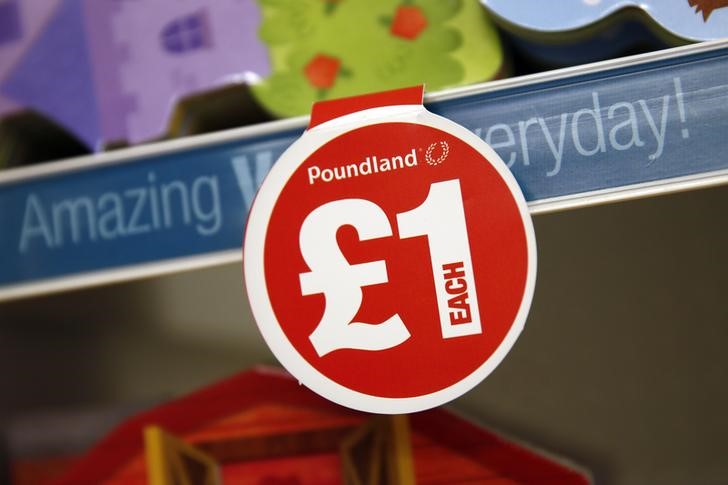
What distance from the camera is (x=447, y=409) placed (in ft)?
3.96

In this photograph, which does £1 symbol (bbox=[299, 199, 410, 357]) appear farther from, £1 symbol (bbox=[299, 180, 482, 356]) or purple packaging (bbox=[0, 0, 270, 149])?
purple packaging (bbox=[0, 0, 270, 149])

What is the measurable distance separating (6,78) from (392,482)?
2.55 ft

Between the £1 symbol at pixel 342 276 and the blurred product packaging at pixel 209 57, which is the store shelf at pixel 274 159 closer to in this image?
the blurred product packaging at pixel 209 57

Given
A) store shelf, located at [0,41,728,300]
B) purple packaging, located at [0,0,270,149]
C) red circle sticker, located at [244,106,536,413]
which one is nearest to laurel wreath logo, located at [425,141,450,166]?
red circle sticker, located at [244,106,536,413]

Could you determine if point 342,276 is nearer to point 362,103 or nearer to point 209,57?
point 362,103

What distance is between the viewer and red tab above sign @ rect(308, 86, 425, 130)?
0.90 m

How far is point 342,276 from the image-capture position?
850 mm

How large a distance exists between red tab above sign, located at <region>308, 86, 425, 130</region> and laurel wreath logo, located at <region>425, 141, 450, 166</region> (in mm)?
55

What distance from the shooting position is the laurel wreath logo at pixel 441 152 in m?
0.87

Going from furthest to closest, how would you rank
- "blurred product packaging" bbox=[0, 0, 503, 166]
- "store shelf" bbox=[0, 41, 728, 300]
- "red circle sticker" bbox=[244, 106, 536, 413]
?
"blurred product packaging" bbox=[0, 0, 503, 166] < "store shelf" bbox=[0, 41, 728, 300] < "red circle sticker" bbox=[244, 106, 536, 413]

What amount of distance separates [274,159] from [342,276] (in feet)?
0.83

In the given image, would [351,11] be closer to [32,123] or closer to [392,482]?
[32,123]

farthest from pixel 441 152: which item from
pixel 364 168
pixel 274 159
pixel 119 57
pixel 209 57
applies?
pixel 119 57

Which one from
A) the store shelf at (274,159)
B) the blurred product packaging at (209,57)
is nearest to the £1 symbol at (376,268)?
the store shelf at (274,159)
